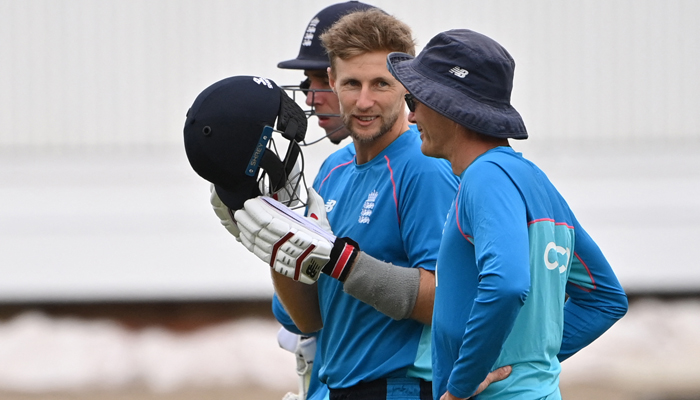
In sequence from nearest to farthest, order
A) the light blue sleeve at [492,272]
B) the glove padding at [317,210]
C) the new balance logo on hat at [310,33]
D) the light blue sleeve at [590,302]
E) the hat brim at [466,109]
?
the light blue sleeve at [492,272], the hat brim at [466,109], the light blue sleeve at [590,302], the glove padding at [317,210], the new balance logo on hat at [310,33]

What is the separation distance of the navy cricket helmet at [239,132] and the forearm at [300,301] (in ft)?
1.16

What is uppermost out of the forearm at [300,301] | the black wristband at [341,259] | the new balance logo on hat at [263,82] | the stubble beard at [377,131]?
the new balance logo on hat at [263,82]

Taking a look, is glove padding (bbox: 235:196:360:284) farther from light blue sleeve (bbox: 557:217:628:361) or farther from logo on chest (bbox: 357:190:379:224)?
light blue sleeve (bbox: 557:217:628:361)

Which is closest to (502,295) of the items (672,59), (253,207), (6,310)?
(253,207)

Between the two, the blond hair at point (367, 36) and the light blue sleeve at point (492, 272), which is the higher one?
the blond hair at point (367, 36)

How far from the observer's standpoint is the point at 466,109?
5.89 ft

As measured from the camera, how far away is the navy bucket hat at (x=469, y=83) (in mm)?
1798

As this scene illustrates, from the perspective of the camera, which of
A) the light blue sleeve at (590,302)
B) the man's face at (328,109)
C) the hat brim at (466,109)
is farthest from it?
the man's face at (328,109)

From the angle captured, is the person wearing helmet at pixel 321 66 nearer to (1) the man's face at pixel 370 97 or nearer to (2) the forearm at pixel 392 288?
(1) the man's face at pixel 370 97

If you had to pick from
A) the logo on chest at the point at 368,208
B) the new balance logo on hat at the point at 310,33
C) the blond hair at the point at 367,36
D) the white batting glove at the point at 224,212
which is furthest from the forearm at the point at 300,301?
the new balance logo on hat at the point at 310,33

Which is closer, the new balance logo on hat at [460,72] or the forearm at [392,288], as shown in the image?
the new balance logo on hat at [460,72]

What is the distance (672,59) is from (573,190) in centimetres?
100

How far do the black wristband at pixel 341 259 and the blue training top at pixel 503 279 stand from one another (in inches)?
14.1

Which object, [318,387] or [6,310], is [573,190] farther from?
[6,310]
